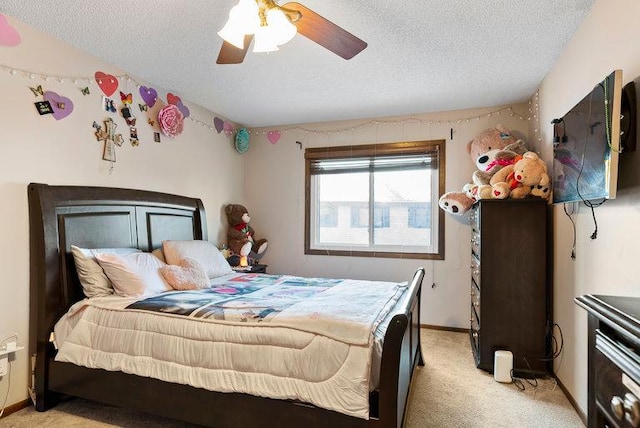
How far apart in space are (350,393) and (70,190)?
2226 millimetres

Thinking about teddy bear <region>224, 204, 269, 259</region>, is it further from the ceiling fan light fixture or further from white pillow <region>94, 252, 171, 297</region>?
the ceiling fan light fixture

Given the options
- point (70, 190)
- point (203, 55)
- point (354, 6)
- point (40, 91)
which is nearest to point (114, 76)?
point (40, 91)

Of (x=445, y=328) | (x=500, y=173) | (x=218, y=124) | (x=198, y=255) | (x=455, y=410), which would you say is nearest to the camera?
(x=455, y=410)

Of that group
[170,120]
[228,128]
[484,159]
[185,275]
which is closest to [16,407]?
[185,275]

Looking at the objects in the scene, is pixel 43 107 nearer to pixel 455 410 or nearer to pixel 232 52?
pixel 232 52

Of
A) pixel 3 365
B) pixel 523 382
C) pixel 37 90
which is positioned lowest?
pixel 523 382

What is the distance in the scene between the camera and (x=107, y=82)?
276cm

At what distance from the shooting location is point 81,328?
6.94 feet

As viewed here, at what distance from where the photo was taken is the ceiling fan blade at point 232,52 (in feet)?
6.26

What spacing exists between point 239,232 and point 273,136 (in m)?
1.32

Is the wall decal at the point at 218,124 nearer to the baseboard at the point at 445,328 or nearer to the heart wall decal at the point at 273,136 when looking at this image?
the heart wall decal at the point at 273,136

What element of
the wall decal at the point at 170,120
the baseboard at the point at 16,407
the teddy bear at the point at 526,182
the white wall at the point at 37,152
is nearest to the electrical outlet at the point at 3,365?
the white wall at the point at 37,152

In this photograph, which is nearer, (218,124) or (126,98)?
(126,98)

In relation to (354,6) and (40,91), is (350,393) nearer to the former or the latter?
(354,6)
